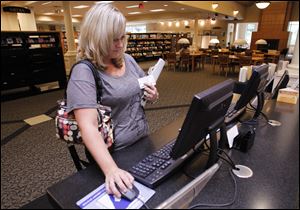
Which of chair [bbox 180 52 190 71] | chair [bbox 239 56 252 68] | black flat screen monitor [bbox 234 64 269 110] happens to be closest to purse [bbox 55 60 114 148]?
black flat screen monitor [bbox 234 64 269 110]

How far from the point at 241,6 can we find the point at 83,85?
14.7 metres

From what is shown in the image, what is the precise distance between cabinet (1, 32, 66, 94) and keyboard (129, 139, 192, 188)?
4543 millimetres

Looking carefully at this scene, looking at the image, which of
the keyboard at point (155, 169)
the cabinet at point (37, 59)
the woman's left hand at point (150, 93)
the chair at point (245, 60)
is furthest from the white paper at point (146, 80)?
the chair at point (245, 60)

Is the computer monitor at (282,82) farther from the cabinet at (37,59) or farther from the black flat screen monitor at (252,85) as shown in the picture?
the cabinet at (37,59)

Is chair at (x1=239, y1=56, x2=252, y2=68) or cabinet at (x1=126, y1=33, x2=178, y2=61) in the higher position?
cabinet at (x1=126, y1=33, x2=178, y2=61)

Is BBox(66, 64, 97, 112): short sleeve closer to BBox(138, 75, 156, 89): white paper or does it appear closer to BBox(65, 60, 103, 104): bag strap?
BBox(65, 60, 103, 104): bag strap

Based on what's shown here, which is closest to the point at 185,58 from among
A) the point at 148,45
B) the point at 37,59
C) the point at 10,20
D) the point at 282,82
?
the point at 148,45

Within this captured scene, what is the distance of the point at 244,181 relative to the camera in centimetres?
80

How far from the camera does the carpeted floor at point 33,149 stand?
100cm

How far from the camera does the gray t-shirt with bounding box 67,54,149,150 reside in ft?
2.71

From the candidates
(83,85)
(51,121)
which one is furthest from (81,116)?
(51,121)

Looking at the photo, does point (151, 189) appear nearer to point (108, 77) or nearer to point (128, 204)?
point (128, 204)

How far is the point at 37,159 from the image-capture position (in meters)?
2.39

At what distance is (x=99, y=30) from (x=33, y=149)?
2372 mm
